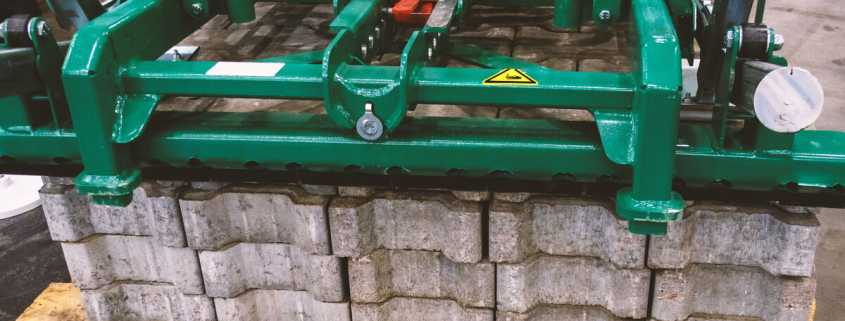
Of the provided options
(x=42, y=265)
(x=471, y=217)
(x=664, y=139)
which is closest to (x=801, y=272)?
(x=664, y=139)

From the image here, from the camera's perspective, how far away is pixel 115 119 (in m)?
1.83

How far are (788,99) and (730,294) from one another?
653 mm

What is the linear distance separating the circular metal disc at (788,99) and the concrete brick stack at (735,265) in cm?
34

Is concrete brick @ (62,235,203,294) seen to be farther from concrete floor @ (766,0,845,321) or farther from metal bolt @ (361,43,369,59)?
concrete floor @ (766,0,845,321)

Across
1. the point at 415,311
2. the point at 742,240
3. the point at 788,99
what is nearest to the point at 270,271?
the point at 415,311

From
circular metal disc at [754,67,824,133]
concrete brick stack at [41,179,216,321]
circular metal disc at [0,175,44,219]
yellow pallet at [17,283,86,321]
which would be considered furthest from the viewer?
circular metal disc at [0,175,44,219]

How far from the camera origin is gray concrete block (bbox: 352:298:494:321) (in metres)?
2.19

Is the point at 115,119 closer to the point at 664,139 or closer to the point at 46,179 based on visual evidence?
the point at 46,179

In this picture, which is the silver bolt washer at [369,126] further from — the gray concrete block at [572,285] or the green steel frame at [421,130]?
the gray concrete block at [572,285]

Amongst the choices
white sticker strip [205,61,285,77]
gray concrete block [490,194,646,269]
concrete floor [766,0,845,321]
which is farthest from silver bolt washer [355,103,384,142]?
concrete floor [766,0,845,321]

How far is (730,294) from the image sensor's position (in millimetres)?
2031

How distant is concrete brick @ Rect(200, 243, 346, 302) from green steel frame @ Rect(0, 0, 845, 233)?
0.93 feet

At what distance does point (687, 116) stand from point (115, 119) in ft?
4.45

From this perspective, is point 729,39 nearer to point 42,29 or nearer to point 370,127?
point 370,127
